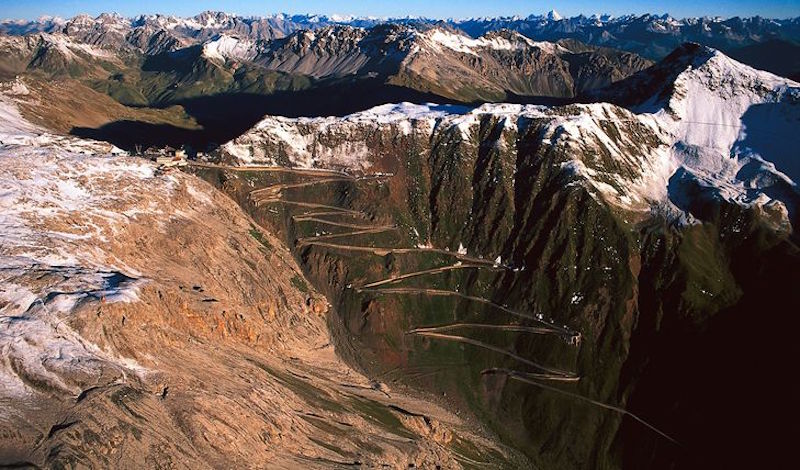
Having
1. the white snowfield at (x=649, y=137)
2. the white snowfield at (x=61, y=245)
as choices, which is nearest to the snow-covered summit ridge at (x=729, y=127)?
the white snowfield at (x=649, y=137)

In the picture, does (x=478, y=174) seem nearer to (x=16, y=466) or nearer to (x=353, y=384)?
(x=353, y=384)

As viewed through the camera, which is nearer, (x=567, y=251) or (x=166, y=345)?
(x=166, y=345)

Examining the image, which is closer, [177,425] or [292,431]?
[177,425]

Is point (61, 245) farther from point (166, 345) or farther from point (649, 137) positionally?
point (649, 137)

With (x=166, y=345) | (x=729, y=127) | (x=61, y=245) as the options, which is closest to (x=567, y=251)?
(x=729, y=127)

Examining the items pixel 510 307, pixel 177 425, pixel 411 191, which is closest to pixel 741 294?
pixel 510 307

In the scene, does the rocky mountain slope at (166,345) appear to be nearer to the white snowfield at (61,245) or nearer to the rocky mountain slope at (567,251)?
the white snowfield at (61,245)
